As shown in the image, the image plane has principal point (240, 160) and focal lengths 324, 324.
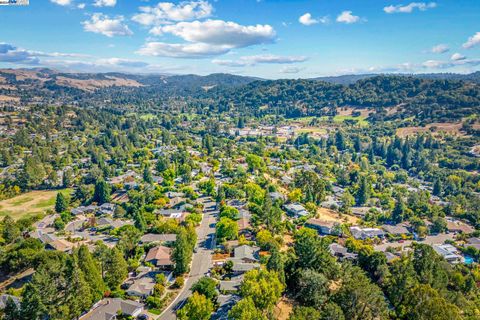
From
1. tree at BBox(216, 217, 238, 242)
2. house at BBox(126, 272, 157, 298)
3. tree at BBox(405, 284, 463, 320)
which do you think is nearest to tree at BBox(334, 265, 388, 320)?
tree at BBox(405, 284, 463, 320)

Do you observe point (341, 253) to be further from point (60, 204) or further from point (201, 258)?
point (60, 204)

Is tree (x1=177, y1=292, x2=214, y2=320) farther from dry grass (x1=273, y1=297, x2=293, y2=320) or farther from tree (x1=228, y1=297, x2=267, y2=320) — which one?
dry grass (x1=273, y1=297, x2=293, y2=320)

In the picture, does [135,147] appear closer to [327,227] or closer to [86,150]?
[86,150]

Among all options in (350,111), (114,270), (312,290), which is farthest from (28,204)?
(350,111)

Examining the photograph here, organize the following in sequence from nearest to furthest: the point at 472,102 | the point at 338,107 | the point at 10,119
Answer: the point at 10,119 < the point at 472,102 < the point at 338,107

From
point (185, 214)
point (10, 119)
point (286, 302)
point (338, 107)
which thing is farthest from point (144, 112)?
point (286, 302)
